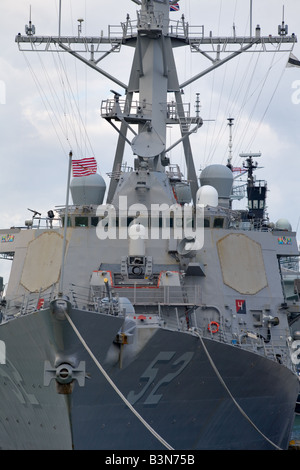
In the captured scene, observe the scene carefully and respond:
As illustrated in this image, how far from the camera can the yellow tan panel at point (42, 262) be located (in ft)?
70.3

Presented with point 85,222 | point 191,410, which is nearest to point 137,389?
point 191,410

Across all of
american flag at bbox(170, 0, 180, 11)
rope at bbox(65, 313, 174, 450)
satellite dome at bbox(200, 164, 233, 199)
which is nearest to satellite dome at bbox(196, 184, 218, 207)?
satellite dome at bbox(200, 164, 233, 199)

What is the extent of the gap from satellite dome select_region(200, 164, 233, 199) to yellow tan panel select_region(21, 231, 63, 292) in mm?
4985

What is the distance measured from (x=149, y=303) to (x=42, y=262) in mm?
3210

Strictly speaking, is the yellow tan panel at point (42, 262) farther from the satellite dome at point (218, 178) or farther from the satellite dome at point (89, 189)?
the satellite dome at point (218, 178)

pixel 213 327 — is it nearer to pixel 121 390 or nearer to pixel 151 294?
pixel 151 294

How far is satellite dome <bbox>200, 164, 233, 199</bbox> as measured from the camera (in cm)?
2528

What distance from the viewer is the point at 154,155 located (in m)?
22.7

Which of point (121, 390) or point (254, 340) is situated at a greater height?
point (254, 340)

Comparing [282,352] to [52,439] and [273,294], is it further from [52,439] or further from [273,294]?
[52,439]

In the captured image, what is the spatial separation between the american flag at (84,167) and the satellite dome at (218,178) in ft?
11.2

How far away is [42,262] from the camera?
21906mm

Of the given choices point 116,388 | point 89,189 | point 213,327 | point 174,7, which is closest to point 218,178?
point 89,189

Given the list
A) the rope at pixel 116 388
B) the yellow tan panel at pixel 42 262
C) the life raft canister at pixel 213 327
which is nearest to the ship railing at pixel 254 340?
the life raft canister at pixel 213 327
